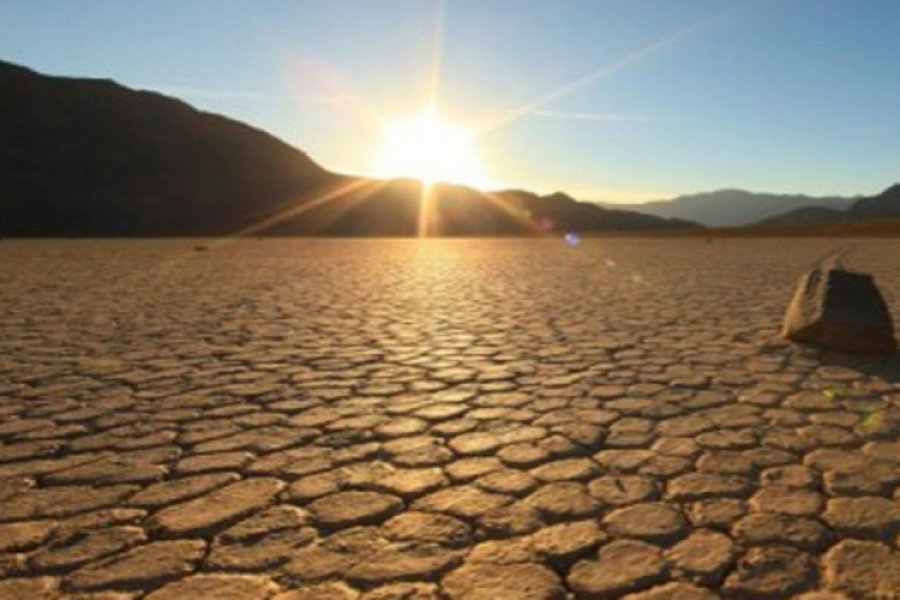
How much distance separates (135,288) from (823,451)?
10.7 meters

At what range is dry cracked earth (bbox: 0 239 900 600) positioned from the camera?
2.38 metres

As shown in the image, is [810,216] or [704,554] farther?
[810,216]

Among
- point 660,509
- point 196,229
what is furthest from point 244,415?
point 196,229

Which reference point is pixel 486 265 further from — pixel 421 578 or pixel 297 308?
pixel 421 578

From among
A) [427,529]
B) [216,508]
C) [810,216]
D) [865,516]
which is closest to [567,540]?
[427,529]

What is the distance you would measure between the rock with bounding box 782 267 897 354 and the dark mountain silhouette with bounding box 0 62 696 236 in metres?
58.7

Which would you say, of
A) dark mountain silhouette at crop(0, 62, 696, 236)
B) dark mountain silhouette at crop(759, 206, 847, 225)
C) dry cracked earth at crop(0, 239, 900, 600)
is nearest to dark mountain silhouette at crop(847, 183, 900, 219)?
dark mountain silhouette at crop(759, 206, 847, 225)

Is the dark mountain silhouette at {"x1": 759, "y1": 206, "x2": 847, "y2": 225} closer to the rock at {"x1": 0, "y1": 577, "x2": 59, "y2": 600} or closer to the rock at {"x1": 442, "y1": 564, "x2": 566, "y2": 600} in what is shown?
the rock at {"x1": 442, "y1": 564, "x2": 566, "y2": 600}

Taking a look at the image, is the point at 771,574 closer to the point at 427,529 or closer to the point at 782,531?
the point at 782,531

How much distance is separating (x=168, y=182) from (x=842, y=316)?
7473 cm

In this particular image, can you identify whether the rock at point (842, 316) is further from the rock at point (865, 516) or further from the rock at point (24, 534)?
the rock at point (24, 534)

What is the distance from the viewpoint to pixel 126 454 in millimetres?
3559

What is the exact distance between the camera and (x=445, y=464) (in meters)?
3.38

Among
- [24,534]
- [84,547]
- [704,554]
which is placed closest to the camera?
[704,554]
